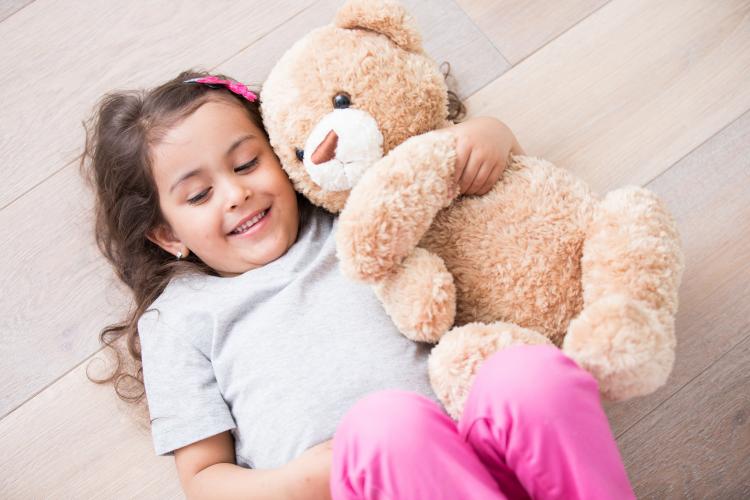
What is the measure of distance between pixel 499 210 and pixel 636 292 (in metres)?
0.16

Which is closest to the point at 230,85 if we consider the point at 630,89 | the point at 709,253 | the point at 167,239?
the point at 167,239

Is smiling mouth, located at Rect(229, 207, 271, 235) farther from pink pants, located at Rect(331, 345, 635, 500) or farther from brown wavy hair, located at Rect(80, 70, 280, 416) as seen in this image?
pink pants, located at Rect(331, 345, 635, 500)

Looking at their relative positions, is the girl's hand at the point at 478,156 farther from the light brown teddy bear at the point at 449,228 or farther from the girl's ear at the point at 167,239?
the girl's ear at the point at 167,239

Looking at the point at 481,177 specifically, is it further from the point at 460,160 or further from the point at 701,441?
the point at 701,441

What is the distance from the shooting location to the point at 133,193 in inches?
32.3

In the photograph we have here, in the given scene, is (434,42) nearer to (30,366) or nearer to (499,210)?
(499,210)

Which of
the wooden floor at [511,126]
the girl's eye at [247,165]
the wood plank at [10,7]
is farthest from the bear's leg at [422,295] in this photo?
the wood plank at [10,7]

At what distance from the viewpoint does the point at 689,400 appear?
33.3 inches

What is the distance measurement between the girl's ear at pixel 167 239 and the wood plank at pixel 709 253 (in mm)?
618

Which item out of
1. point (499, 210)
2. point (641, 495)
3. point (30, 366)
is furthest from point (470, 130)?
point (30, 366)

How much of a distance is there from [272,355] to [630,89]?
2.12ft

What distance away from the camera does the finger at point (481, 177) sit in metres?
0.67

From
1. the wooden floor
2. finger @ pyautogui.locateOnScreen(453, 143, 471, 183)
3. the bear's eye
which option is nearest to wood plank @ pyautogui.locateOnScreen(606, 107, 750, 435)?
the wooden floor

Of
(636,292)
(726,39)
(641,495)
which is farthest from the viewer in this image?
(726,39)
